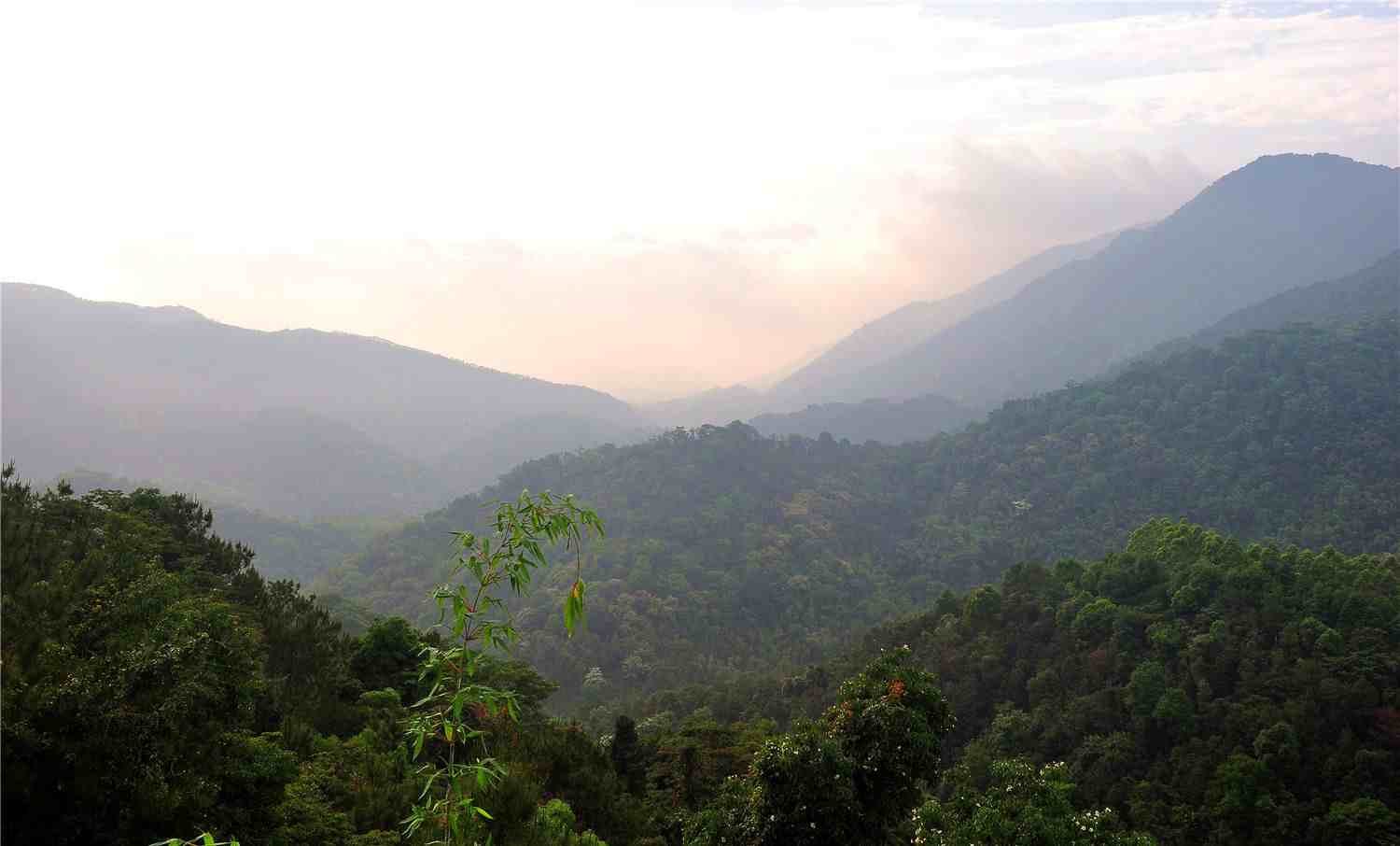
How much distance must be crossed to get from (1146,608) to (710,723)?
27.9 meters

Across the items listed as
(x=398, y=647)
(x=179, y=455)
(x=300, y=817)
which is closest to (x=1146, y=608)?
(x=398, y=647)

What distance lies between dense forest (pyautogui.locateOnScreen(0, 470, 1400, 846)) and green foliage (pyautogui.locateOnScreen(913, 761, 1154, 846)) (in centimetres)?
5

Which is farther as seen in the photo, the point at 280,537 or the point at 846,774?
the point at 280,537

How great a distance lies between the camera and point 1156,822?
26406 millimetres

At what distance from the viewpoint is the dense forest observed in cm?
760

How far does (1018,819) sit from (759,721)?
1603 cm

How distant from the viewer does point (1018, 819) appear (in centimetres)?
1106

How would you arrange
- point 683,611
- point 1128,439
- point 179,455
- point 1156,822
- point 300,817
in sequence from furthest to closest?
point 179,455, point 1128,439, point 683,611, point 1156,822, point 300,817

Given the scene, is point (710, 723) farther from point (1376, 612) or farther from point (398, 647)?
point (1376, 612)

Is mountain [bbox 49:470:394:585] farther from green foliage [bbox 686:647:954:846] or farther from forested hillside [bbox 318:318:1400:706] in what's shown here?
green foliage [bbox 686:647:954:846]

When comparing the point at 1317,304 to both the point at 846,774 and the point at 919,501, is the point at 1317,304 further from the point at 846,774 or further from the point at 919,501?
the point at 846,774

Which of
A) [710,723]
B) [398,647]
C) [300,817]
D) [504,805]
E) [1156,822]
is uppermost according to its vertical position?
[300,817]

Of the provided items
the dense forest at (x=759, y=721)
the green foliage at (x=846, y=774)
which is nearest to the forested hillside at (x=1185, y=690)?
the dense forest at (x=759, y=721)

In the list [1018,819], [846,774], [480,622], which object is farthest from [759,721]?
[480,622]
